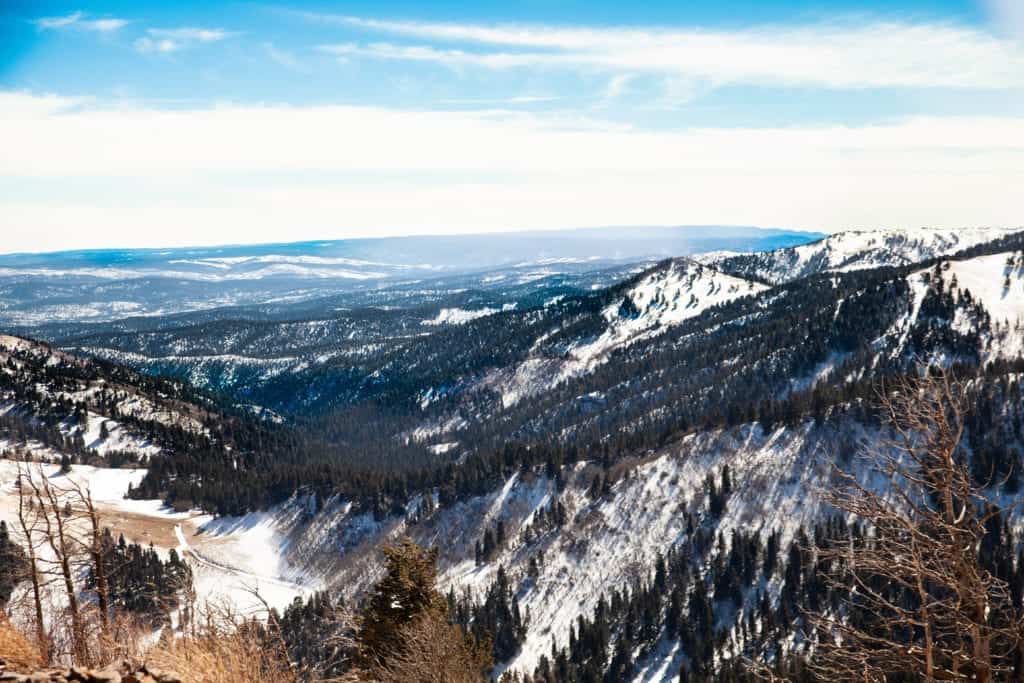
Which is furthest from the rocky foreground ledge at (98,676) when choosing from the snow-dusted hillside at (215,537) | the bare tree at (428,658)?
the snow-dusted hillside at (215,537)

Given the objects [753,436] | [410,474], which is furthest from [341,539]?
[753,436]

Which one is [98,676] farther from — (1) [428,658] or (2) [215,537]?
(2) [215,537]

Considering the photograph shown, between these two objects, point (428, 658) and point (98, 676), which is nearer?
point (98, 676)

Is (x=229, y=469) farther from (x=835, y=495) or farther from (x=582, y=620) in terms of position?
(x=835, y=495)

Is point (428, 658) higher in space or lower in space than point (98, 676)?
lower

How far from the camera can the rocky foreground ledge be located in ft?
45.2

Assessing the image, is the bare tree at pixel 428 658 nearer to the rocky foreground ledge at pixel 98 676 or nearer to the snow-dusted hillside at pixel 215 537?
the rocky foreground ledge at pixel 98 676

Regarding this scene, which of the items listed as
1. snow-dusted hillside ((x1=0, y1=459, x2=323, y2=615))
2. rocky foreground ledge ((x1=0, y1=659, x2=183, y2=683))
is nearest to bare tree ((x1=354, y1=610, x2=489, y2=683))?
rocky foreground ledge ((x1=0, y1=659, x2=183, y2=683))

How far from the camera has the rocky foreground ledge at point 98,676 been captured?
13.8 metres

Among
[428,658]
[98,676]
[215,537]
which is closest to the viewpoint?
[98,676]

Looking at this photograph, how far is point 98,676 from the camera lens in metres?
14.3

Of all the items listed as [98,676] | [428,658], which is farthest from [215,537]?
[98,676]

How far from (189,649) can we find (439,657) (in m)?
9.45

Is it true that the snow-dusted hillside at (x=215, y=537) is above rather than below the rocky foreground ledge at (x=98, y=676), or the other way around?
below
